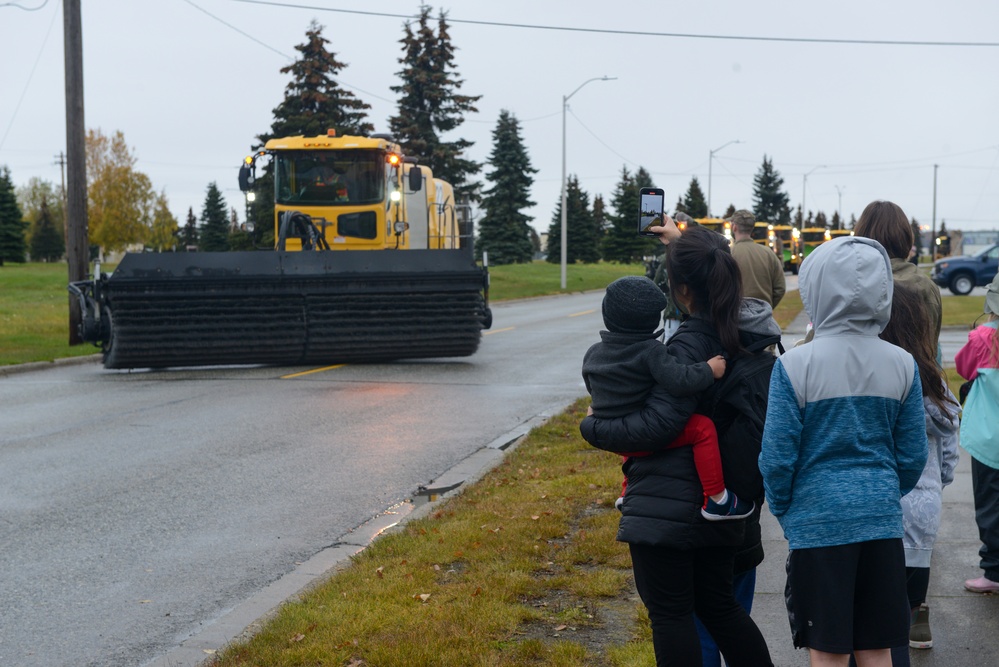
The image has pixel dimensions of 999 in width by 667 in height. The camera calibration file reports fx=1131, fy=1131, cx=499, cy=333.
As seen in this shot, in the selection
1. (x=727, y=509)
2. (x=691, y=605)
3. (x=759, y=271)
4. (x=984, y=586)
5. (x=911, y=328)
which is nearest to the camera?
(x=727, y=509)

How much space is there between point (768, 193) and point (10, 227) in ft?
280

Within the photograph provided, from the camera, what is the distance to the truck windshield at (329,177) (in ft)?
60.7

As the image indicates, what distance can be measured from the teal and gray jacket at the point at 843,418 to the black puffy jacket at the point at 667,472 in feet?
0.86

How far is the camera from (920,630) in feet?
15.1

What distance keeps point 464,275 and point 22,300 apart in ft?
84.2

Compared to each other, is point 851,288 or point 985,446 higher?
point 851,288

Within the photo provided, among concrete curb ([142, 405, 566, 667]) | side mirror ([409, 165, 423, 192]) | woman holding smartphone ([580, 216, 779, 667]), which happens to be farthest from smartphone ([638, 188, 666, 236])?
side mirror ([409, 165, 423, 192])

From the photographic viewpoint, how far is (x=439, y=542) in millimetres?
6242

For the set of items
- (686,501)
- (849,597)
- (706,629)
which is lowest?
(706,629)

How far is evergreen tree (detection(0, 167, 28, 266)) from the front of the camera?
81938 mm

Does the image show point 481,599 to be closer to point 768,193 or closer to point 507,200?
point 507,200

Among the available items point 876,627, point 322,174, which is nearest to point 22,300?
point 322,174

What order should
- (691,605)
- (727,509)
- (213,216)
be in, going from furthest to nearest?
(213,216)
(691,605)
(727,509)

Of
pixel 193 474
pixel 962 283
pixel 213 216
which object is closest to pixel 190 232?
pixel 213 216
